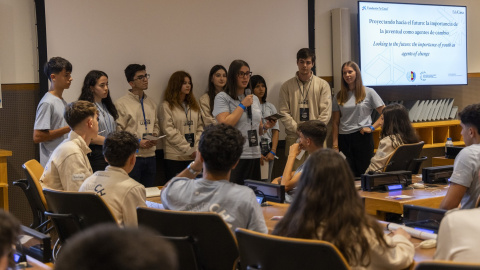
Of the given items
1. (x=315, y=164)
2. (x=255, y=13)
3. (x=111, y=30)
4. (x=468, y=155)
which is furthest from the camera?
(x=255, y=13)

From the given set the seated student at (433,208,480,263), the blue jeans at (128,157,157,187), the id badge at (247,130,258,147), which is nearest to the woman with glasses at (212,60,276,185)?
the id badge at (247,130,258,147)

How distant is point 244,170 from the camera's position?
6.04 m

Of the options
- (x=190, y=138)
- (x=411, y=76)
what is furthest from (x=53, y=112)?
(x=411, y=76)

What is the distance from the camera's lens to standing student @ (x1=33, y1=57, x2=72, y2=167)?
520 centimetres

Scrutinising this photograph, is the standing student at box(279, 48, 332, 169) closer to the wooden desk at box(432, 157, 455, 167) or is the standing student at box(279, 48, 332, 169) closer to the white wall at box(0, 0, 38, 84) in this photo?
the wooden desk at box(432, 157, 455, 167)

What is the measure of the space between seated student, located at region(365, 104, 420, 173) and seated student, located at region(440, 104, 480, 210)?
55.3 inches

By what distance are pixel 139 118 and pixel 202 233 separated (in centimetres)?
342

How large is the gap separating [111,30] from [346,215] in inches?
177

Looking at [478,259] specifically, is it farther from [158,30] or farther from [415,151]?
[158,30]

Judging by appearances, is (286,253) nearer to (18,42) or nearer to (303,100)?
(18,42)

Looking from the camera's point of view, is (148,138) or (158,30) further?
(158,30)

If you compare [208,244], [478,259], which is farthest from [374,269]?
[208,244]

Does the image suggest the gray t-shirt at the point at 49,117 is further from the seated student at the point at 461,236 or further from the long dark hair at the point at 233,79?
the seated student at the point at 461,236

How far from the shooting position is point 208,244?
9.00 feet
